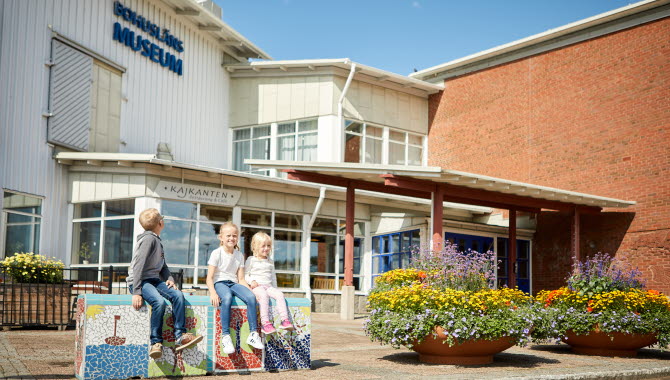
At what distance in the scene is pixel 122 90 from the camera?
65.8 feet

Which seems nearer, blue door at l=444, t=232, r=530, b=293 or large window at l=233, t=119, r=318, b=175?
blue door at l=444, t=232, r=530, b=293

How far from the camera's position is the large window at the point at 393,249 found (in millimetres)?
20828

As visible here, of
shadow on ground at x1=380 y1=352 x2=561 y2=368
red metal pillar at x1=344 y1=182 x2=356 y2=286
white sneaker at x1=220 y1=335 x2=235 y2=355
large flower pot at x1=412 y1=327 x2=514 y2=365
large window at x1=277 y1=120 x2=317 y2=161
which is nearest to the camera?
white sneaker at x1=220 y1=335 x2=235 y2=355

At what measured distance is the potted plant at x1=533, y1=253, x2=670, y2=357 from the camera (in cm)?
1012

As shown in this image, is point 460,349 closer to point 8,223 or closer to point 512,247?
point 8,223

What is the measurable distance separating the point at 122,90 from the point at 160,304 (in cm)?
1435

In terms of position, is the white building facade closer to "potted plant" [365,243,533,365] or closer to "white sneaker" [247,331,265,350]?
"potted plant" [365,243,533,365]

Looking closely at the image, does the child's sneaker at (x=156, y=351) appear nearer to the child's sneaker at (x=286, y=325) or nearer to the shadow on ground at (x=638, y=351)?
the child's sneaker at (x=286, y=325)

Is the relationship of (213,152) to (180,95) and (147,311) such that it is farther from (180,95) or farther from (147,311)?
(147,311)

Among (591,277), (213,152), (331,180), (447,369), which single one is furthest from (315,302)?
(447,369)

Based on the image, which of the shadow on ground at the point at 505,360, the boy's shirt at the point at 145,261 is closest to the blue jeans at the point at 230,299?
the boy's shirt at the point at 145,261

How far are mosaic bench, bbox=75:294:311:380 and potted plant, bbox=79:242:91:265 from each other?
11.4m

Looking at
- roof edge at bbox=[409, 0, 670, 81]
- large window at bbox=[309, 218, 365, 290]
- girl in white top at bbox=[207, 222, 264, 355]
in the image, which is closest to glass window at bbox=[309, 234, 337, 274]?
large window at bbox=[309, 218, 365, 290]

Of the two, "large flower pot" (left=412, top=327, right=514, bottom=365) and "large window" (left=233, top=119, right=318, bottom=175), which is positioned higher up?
"large window" (left=233, top=119, right=318, bottom=175)
